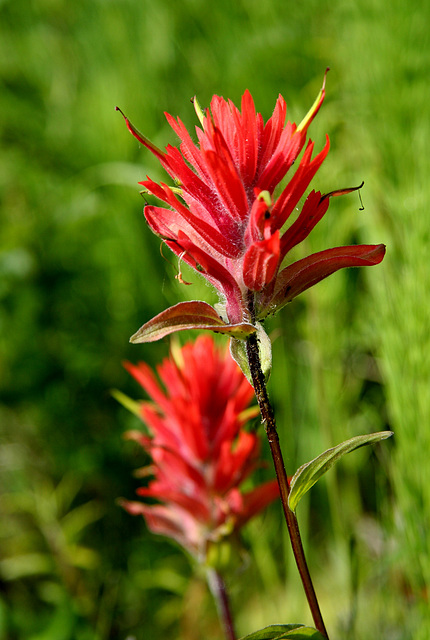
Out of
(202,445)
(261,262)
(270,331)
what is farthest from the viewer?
(270,331)

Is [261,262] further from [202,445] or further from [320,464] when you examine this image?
[202,445]

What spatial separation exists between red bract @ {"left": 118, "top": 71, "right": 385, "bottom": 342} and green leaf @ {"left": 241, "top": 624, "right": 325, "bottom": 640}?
17cm

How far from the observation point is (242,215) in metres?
0.33

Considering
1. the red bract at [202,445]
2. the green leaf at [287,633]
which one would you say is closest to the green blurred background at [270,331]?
the red bract at [202,445]

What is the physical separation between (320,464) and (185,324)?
108mm

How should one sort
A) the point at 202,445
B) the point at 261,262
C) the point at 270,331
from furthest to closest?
1. the point at 270,331
2. the point at 202,445
3. the point at 261,262

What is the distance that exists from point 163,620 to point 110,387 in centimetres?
40

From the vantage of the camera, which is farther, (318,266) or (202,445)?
(202,445)

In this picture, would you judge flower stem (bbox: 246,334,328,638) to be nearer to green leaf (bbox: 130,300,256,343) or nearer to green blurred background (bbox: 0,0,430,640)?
green leaf (bbox: 130,300,256,343)

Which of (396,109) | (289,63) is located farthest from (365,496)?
(289,63)

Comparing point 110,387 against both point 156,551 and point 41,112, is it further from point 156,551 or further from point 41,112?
point 41,112

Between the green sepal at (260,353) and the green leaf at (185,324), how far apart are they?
1 centimetres

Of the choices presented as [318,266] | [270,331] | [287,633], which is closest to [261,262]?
[318,266]

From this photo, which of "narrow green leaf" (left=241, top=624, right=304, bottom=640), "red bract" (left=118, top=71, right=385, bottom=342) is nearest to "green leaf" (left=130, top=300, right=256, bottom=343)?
"red bract" (left=118, top=71, right=385, bottom=342)
